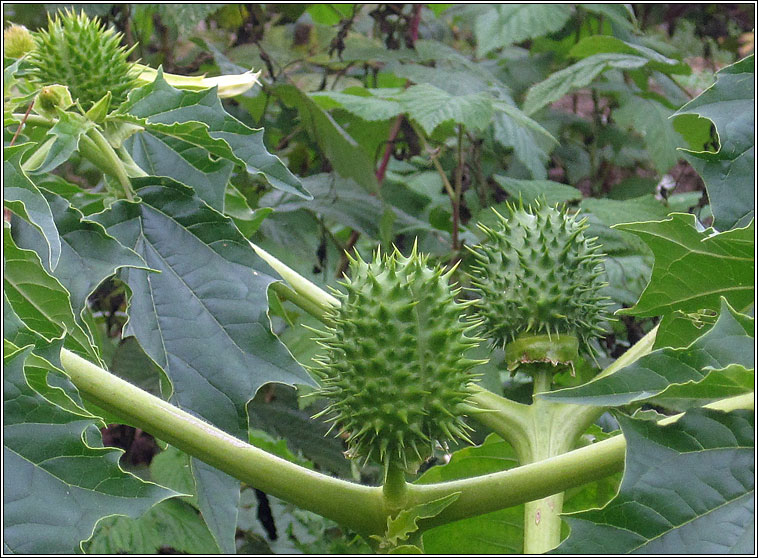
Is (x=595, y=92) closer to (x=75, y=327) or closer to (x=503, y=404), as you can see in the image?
(x=503, y=404)

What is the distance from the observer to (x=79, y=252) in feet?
3.44

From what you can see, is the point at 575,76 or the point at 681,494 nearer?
the point at 681,494

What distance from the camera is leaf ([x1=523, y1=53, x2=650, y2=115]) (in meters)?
2.14

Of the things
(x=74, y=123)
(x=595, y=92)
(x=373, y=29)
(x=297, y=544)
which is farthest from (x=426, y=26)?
(x=74, y=123)

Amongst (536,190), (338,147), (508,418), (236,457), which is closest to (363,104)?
(338,147)

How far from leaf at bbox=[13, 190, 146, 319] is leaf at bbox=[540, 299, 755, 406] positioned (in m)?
0.57

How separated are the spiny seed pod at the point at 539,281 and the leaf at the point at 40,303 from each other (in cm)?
50

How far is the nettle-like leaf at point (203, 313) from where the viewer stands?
1039 mm

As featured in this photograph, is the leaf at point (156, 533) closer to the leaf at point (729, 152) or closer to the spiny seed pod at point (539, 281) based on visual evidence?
the spiny seed pod at point (539, 281)

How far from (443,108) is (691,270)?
3.46 feet

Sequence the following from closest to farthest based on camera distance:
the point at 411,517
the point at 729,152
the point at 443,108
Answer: the point at 411,517, the point at 729,152, the point at 443,108

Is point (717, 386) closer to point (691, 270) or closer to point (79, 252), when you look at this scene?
point (691, 270)

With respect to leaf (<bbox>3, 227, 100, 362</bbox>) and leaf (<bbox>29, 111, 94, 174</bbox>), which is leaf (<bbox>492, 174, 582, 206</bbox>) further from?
leaf (<bbox>3, 227, 100, 362</bbox>)

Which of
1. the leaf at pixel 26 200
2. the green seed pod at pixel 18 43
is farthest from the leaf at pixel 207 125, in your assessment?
the green seed pod at pixel 18 43
